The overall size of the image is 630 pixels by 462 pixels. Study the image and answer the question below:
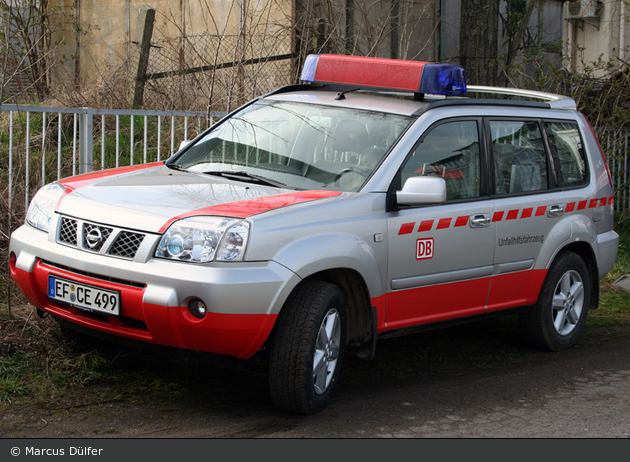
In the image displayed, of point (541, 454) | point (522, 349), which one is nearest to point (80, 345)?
point (541, 454)

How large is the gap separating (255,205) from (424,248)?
1.18m

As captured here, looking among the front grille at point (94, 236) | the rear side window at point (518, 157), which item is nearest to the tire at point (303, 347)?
the front grille at point (94, 236)

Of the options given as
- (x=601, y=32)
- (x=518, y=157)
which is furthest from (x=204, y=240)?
(x=601, y=32)

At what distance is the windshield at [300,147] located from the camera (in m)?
4.79

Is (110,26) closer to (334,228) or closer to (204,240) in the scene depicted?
(334,228)

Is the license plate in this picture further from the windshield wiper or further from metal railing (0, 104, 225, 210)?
metal railing (0, 104, 225, 210)

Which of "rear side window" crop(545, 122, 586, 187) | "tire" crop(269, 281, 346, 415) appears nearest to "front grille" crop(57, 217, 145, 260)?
"tire" crop(269, 281, 346, 415)

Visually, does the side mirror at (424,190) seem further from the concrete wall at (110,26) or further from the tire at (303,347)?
the concrete wall at (110,26)

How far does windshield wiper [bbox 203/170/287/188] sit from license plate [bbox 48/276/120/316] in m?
1.16

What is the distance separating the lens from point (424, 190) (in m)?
4.53

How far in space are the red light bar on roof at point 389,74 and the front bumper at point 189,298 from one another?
1797mm

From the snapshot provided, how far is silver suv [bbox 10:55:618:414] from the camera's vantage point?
3955 millimetres

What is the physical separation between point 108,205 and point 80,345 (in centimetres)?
120

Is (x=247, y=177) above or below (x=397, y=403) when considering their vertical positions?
above
